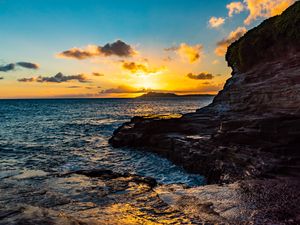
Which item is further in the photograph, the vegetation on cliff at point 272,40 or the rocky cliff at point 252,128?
the vegetation on cliff at point 272,40

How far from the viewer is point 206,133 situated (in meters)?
22.2

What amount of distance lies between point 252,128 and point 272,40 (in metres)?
13.6

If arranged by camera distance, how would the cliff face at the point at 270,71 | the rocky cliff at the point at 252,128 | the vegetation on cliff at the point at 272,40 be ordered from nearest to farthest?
the rocky cliff at the point at 252,128 < the cliff face at the point at 270,71 < the vegetation on cliff at the point at 272,40

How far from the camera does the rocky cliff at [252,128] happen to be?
14.5m

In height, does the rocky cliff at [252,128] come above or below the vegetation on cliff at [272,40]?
below

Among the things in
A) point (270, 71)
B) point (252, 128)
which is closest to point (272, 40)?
point (270, 71)

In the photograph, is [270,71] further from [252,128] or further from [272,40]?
[252,128]

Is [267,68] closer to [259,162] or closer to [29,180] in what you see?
[259,162]

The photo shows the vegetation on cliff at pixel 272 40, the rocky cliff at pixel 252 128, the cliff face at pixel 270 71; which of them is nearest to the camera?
the rocky cliff at pixel 252 128

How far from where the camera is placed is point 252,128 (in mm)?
16406

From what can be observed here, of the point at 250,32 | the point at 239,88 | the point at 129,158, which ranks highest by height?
the point at 250,32

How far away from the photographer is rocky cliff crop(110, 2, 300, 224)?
14453 mm

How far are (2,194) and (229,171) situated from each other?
36.6 ft

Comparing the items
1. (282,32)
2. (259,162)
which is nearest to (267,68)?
(282,32)
